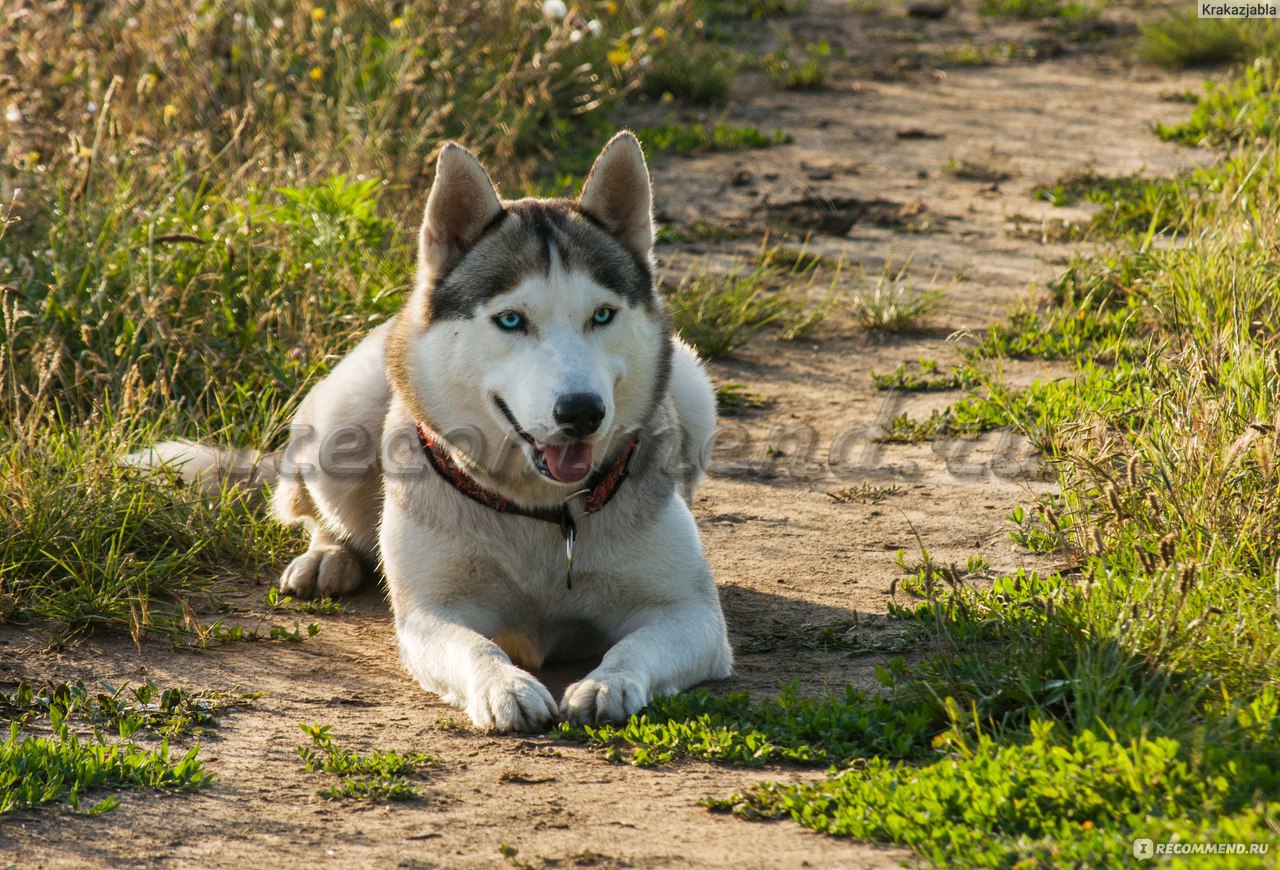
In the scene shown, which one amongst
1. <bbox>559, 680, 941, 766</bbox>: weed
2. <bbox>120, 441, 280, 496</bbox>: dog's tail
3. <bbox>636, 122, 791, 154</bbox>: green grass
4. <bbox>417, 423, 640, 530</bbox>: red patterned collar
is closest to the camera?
<bbox>559, 680, 941, 766</bbox>: weed

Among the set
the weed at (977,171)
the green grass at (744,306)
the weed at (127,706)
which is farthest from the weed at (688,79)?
the weed at (127,706)

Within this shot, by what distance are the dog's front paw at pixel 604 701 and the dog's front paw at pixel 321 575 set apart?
4.96ft

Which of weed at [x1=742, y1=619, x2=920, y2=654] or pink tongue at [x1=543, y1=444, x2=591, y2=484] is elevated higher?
pink tongue at [x1=543, y1=444, x2=591, y2=484]

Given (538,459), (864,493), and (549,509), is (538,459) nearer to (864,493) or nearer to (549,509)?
(549,509)

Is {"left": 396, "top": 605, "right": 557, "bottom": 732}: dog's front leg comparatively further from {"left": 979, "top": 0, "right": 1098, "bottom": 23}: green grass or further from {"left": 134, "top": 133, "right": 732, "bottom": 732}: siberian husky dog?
{"left": 979, "top": 0, "right": 1098, "bottom": 23}: green grass

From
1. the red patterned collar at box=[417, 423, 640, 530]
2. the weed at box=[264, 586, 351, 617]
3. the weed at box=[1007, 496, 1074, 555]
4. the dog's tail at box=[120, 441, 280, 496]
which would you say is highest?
the red patterned collar at box=[417, 423, 640, 530]

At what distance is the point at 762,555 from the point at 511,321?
1.60 meters

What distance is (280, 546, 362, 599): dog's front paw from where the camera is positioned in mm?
4645

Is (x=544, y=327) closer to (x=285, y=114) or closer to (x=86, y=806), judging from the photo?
(x=86, y=806)

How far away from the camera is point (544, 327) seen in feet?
12.1

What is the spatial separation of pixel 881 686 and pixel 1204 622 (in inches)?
34.6

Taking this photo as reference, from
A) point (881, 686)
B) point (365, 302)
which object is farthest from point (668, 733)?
point (365, 302)

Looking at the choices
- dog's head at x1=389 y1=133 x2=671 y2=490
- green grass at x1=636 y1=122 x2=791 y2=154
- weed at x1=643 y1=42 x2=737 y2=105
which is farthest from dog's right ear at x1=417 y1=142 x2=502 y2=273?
weed at x1=643 y1=42 x2=737 y2=105

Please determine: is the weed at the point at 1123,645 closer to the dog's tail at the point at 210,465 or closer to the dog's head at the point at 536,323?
the dog's head at the point at 536,323
